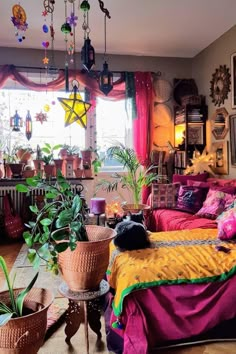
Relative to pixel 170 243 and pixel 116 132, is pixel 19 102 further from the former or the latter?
pixel 170 243

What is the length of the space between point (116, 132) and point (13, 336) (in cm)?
407

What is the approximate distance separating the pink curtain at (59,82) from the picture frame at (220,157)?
5.16 ft

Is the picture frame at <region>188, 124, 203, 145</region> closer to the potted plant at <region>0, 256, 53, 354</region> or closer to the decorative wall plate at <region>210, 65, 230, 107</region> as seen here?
the decorative wall plate at <region>210, 65, 230, 107</region>

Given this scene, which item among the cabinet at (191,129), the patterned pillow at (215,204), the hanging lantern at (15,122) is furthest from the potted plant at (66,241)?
the cabinet at (191,129)

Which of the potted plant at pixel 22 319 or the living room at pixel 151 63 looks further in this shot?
the living room at pixel 151 63

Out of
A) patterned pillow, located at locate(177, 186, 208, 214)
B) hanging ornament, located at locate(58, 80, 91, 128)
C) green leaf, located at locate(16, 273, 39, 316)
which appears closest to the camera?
green leaf, located at locate(16, 273, 39, 316)

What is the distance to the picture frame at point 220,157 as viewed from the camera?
14.2 ft

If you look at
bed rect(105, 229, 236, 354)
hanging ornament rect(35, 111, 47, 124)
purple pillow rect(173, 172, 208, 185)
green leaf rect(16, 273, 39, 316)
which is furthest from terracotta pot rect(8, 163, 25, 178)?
green leaf rect(16, 273, 39, 316)

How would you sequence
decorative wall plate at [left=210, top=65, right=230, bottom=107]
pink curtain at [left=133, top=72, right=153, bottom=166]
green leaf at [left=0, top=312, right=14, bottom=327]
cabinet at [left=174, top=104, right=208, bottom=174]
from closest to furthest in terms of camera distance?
1. green leaf at [left=0, top=312, right=14, bottom=327]
2. decorative wall plate at [left=210, top=65, right=230, bottom=107]
3. cabinet at [left=174, top=104, right=208, bottom=174]
4. pink curtain at [left=133, top=72, right=153, bottom=166]

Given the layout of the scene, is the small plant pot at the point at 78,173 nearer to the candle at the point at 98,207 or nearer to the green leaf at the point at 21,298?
the candle at the point at 98,207

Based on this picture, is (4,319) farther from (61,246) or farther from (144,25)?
(144,25)

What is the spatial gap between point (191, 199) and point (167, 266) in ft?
6.86

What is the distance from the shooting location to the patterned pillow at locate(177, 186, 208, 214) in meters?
3.85

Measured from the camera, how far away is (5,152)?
471 cm
